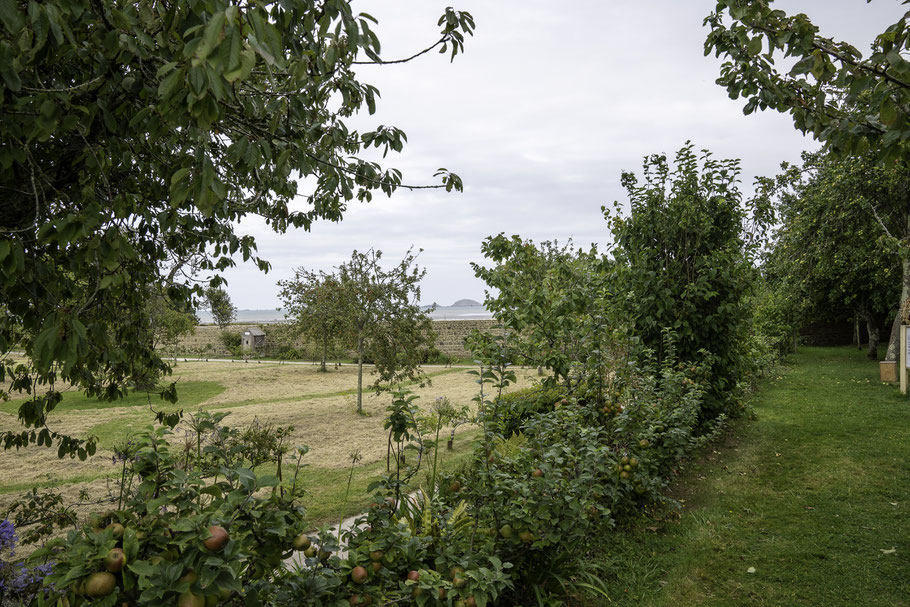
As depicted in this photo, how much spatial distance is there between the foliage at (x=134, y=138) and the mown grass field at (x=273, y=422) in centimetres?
84

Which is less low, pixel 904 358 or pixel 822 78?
pixel 822 78

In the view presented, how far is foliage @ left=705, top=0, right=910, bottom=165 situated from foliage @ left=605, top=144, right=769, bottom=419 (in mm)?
2538

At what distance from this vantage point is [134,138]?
2.52 meters

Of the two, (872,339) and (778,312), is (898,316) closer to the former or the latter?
(778,312)

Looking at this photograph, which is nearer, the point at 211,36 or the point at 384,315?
the point at 211,36

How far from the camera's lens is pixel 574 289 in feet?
16.2

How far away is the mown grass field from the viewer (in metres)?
5.73

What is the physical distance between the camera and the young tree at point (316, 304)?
11.1 meters

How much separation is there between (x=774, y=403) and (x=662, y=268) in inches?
197

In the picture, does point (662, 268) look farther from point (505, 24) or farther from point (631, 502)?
point (505, 24)

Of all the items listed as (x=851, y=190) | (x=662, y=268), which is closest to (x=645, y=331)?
(x=662, y=268)

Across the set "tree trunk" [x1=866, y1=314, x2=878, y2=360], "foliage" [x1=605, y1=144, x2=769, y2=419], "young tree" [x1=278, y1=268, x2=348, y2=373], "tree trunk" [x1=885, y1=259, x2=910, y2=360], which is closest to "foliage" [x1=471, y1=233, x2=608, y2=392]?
"foliage" [x1=605, y1=144, x2=769, y2=419]

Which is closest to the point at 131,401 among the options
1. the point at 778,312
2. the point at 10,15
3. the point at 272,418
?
the point at 272,418

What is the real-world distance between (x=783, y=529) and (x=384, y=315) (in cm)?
800
